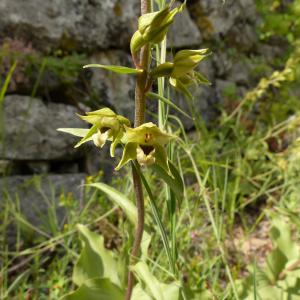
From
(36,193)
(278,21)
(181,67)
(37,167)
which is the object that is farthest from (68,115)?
(278,21)

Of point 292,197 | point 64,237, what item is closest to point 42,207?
point 64,237

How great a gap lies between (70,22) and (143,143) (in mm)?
1717

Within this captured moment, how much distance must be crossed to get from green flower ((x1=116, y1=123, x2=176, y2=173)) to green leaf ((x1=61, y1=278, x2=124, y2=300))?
412 millimetres

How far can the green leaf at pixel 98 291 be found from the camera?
1.25 meters

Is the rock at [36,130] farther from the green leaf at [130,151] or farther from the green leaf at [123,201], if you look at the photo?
the green leaf at [130,151]

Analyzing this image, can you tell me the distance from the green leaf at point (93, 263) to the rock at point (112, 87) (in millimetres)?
1272

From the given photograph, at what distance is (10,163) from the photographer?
7.50ft

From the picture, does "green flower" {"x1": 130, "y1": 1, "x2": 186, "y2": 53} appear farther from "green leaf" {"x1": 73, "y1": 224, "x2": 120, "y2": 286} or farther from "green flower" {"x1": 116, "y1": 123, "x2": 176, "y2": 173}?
"green leaf" {"x1": 73, "y1": 224, "x2": 120, "y2": 286}

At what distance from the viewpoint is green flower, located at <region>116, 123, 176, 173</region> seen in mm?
1066

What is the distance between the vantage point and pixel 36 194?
2.29 m

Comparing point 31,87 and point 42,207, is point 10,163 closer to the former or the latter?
point 42,207

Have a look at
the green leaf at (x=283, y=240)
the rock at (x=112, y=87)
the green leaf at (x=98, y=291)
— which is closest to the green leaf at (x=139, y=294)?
the green leaf at (x=98, y=291)

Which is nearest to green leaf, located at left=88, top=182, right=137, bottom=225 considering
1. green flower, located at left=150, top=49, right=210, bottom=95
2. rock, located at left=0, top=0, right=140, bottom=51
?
green flower, located at left=150, top=49, right=210, bottom=95

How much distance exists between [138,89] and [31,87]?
149cm
